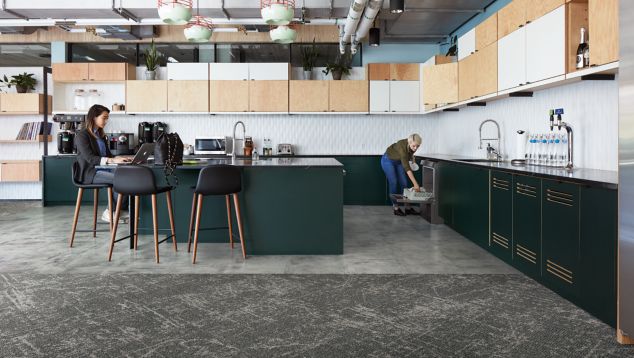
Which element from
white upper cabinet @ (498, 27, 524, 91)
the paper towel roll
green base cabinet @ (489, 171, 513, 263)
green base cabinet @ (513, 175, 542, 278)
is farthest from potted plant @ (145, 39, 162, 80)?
green base cabinet @ (513, 175, 542, 278)

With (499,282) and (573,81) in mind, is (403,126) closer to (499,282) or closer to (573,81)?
(573,81)

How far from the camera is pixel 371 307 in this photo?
3.51 m

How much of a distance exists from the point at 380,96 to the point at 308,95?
1284 mm

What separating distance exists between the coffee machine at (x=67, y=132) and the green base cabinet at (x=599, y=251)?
339 inches

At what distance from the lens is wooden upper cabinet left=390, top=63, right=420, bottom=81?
30.7 ft

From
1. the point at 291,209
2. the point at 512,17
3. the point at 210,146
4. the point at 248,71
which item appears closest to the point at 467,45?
the point at 512,17

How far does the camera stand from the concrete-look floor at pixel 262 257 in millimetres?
4633

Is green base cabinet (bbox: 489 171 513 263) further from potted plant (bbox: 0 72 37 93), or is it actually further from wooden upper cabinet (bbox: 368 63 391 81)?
potted plant (bbox: 0 72 37 93)

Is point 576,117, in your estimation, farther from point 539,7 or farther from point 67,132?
point 67,132

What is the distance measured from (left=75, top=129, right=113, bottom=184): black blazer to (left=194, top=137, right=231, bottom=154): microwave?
151 inches

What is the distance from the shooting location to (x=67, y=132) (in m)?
9.47

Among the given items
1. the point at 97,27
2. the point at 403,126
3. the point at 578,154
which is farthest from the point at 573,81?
the point at 97,27

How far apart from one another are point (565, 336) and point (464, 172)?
10.4ft

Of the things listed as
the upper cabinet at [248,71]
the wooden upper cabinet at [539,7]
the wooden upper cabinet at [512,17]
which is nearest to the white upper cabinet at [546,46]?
the wooden upper cabinet at [539,7]
